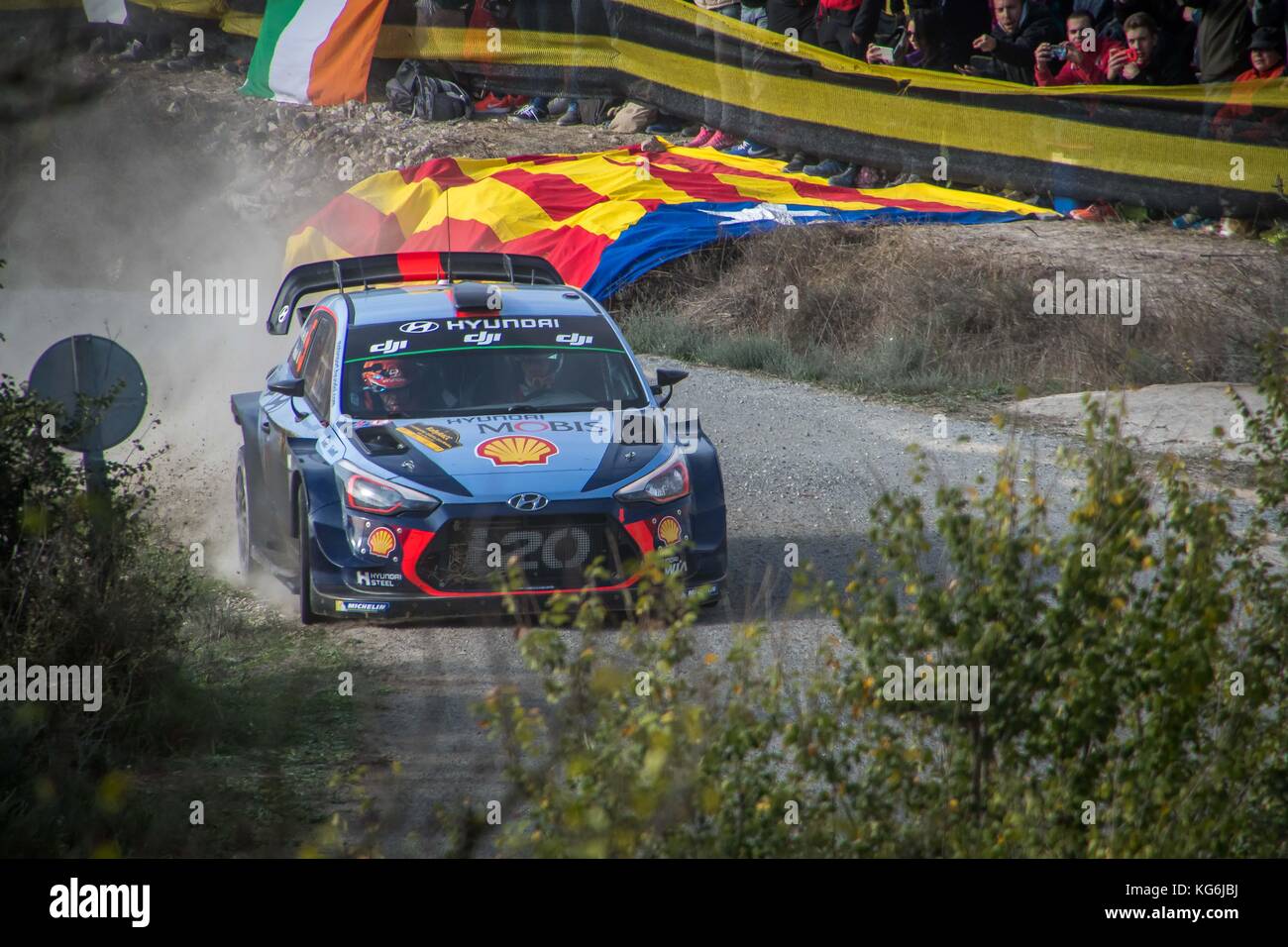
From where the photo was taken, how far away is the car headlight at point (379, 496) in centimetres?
741

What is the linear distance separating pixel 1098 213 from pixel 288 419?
455 inches

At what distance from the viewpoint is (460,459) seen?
7609mm

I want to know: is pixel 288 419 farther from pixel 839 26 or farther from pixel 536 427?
pixel 839 26

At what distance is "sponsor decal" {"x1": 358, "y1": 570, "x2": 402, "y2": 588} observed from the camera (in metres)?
7.43

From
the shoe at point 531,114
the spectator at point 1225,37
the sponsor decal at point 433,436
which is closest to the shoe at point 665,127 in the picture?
the shoe at point 531,114

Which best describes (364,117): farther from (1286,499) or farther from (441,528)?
(1286,499)

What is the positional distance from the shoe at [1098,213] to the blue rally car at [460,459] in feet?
31.6

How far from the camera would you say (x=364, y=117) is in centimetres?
2523

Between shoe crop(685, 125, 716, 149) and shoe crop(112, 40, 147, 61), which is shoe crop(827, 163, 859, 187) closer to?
shoe crop(685, 125, 716, 149)

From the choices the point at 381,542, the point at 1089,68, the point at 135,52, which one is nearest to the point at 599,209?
the point at 1089,68

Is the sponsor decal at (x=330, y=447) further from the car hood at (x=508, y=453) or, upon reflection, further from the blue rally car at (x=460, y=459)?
the car hood at (x=508, y=453)

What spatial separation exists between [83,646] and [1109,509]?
13.8 feet

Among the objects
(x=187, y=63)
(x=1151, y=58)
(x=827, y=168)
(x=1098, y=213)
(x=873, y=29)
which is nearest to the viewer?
(x=1151, y=58)
